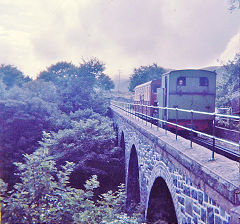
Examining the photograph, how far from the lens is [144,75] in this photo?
56.5m

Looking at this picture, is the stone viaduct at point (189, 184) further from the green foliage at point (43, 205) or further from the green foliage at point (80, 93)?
the green foliage at point (80, 93)

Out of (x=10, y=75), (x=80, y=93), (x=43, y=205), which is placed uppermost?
(x=10, y=75)

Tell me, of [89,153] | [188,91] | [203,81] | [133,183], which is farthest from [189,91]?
[89,153]

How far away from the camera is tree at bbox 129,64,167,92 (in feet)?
185

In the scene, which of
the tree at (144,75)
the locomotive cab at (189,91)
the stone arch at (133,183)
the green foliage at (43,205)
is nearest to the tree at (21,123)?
the stone arch at (133,183)

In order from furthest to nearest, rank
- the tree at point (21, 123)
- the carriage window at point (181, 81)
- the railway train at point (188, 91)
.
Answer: the tree at point (21, 123), the carriage window at point (181, 81), the railway train at point (188, 91)

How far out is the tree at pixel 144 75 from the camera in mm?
56250

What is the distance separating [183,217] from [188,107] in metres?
7.96

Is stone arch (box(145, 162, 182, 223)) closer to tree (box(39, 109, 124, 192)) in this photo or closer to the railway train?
the railway train

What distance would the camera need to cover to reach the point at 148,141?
708 centimetres

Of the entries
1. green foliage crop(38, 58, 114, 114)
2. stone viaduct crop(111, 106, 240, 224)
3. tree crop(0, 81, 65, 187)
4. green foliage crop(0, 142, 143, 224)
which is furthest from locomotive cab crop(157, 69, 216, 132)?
green foliage crop(38, 58, 114, 114)

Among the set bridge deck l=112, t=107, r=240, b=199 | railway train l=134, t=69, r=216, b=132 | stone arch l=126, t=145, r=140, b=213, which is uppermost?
railway train l=134, t=69, r=216, b=132

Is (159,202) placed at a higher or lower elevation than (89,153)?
higher

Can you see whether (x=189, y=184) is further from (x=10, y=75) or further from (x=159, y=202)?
(x=10, y=75)
